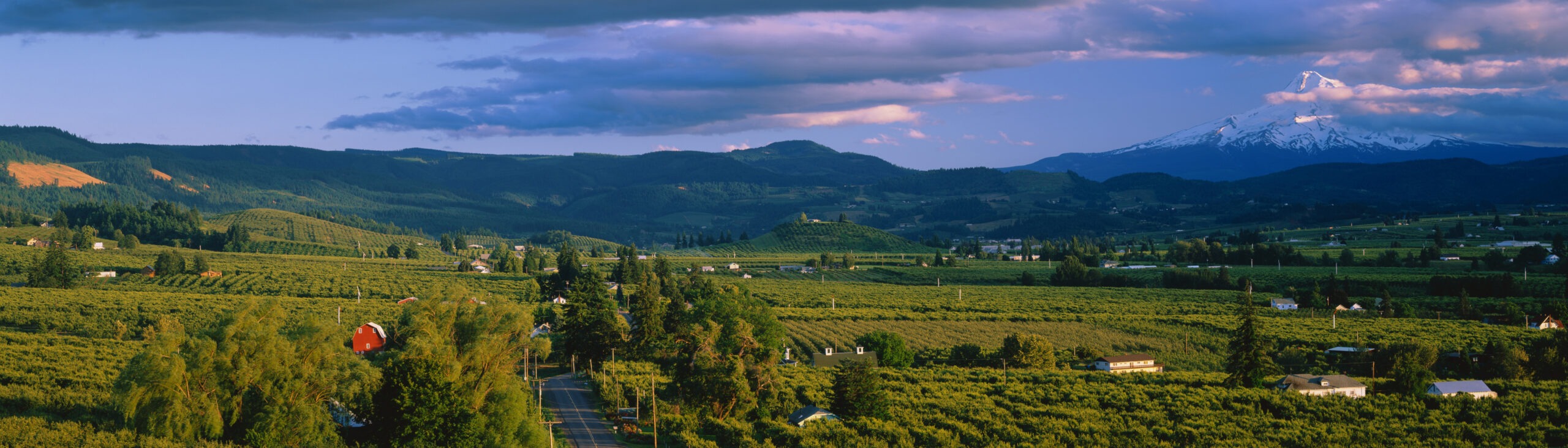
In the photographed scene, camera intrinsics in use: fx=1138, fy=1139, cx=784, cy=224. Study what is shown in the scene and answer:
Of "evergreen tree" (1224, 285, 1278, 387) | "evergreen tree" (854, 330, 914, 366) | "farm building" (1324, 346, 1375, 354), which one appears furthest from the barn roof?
"farm building" (1324, 346, 1375, 354)

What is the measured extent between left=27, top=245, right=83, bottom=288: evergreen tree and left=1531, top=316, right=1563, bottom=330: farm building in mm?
95880

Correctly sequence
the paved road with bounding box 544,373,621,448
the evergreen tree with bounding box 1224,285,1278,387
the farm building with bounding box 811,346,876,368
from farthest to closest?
1. the farm building with bounding box 811,346,876,368
2. the evergreen tree with bounding box 1224,285,1278,387
3. the paved road with bounding box 544,373,621,448

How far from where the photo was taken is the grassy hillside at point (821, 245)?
7175 inches

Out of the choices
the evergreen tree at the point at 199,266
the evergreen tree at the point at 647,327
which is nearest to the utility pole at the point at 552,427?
the evergreen tree at the point at 647,327

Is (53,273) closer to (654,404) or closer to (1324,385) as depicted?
(654,404)

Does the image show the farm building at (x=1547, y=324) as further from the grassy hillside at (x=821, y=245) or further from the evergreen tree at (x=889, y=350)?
the grassy hillside at (x=821, y=245)

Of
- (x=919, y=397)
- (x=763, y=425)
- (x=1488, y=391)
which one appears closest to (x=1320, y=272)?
(x=1488, y=391)

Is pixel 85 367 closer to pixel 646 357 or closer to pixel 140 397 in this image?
pixel 140 397

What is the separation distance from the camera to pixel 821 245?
19062cm

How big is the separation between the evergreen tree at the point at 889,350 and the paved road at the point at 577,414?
1477 cm

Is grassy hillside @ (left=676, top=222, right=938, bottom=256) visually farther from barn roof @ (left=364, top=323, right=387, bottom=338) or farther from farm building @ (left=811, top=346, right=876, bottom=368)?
farm building @ (left=811, top=346, right=876, bottom=368)

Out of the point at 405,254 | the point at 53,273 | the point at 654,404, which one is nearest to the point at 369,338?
the point at 654,404

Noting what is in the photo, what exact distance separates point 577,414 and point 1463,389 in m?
32.4

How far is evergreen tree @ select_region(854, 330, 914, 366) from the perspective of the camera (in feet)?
183
